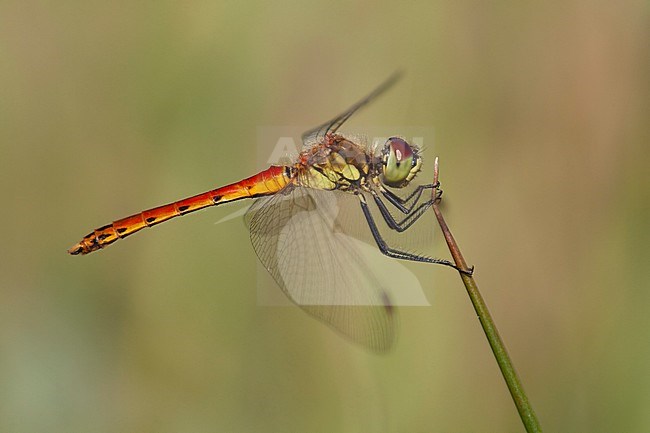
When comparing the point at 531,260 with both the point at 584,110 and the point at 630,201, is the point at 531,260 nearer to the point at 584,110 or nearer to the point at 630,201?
the point at 630,201

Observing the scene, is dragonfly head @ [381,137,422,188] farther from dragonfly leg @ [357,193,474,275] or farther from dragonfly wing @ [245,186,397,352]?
dragonfly wing @ [245,186,397,352]

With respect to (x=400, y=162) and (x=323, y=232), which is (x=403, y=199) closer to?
(x=400, y=162)

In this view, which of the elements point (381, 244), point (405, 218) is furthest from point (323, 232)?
point (405, 218)

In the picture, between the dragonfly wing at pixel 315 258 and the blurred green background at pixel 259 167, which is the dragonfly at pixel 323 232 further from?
the blurred green background at pixel 259 167

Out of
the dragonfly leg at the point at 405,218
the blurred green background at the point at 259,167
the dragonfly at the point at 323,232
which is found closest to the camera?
the dragonfly leg at the point at 405,218

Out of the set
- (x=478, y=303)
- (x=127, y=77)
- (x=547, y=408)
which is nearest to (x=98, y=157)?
(x=127, y=77)

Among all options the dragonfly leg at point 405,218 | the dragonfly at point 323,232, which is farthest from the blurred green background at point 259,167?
the dragonfly leg at point 405,218

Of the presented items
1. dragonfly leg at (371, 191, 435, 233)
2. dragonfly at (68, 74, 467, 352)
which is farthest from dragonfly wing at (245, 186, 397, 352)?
dragonfly leg at (371, 191, 435, 233)

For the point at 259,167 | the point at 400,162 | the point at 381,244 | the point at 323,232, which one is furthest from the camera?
the point at 259,167
